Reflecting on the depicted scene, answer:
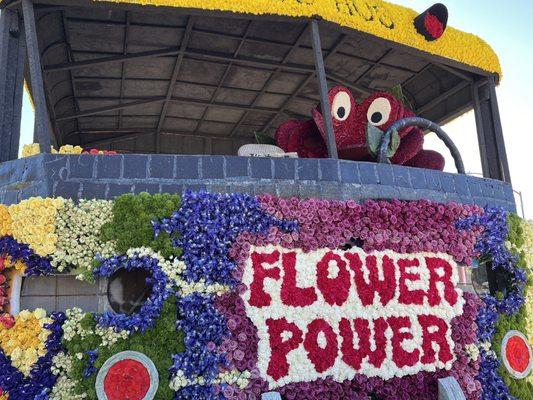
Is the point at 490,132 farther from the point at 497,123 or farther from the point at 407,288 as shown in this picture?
the point at 407,288

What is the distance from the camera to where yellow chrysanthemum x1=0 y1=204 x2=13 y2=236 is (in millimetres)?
5383

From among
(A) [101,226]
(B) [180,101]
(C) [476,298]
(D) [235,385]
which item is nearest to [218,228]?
(A) [101,226]

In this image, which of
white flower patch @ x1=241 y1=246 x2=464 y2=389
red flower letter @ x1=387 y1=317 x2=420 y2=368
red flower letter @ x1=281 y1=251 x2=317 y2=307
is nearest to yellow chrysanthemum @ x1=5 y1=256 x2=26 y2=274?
white flower patch @ x1=241 y1=246 x2=464 y2=389

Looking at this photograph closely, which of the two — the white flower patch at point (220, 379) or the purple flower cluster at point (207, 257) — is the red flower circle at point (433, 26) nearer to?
the purple flower cluster at point (207, 257)

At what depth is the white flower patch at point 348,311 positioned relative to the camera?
5.57 m

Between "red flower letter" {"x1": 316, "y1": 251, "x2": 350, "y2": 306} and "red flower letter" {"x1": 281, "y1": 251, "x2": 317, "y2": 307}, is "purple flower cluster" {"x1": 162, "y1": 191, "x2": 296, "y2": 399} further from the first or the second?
"red flower letter" {"x1": 316, "y1": 251, "x2": 350, "y2": 306}

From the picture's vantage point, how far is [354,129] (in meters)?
8.14

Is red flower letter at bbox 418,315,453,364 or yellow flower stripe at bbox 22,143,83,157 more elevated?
yellow flower stripe at bbox 22,143,83,157

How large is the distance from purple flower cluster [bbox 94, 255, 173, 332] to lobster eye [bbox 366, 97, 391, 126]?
440 cm

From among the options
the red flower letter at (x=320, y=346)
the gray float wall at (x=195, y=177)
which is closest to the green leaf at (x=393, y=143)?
the gray float wall at (x=195, y=177)

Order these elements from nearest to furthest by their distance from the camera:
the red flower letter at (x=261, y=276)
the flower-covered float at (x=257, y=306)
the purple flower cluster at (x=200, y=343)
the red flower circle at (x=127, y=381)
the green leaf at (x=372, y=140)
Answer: the red flower circle at (x=127, y=381), the flower-covered float at (x=257, y=306), the purple flower cluster at (x=200, y=343), the red flower letter at (x=261, y=276), the green leaf at (x=372, y=140)

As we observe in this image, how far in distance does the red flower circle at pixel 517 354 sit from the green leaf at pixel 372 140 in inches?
119

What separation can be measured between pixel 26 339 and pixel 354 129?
5.33 metres

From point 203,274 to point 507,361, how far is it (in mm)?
4122
